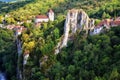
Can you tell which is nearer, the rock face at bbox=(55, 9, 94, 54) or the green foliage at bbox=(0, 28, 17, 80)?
the rock face at bbox=(55, 9, 94, 54)

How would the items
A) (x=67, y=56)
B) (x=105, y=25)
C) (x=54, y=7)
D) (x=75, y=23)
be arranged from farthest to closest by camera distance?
(x=54, y=7), (x=75, y=23), (x=105, y=25), (x=67, y=56)

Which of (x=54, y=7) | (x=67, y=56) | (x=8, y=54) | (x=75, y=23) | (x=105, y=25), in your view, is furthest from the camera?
(x=54, y=7)

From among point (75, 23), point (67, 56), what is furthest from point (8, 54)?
point (67, 56)

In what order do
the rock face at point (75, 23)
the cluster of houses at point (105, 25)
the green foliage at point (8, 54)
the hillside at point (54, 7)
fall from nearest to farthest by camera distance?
the cluster of houses at point (105, 25) → the rock face at point (75, 23) → the green foliage at point (8, 54) → the hillside at point (54, 7)

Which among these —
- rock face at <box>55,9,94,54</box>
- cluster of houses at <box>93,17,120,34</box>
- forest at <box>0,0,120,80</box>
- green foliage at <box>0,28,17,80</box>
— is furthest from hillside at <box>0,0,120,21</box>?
cluster of houses at <box>93,17,120,34</box>

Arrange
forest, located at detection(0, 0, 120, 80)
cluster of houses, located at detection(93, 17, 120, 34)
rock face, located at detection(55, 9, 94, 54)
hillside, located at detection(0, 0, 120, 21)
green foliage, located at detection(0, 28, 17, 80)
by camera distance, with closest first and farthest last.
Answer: forest, located at detection(0, 0, 120, 80) < cluster of houses, located at detection(93, 17, 120, 34) < rock face, located at detection(55, 9, 94, 54) < green foliage, located at detection(0, 28, 17, 80) < hillside, located at detection(0, 0, 120, 21)

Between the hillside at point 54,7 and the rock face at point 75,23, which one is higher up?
the rock face at point 75,23

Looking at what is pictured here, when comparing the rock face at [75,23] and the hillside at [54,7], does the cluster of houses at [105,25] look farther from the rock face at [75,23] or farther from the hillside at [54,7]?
the hillside at [54,7]

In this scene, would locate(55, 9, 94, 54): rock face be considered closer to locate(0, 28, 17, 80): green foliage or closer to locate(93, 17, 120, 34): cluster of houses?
locate(93, 17, 120, 34): cluster of houses

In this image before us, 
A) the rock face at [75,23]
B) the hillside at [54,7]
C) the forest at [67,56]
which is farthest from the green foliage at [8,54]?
the hillside at [54,7]

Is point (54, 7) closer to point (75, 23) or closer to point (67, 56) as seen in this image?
point (75, 23)

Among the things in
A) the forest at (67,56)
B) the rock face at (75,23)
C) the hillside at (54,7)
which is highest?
the rock face at (75,23)

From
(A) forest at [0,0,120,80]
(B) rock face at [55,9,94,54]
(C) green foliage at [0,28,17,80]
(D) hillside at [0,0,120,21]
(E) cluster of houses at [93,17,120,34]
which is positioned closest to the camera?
(A) forest at [0,0,120,80]
